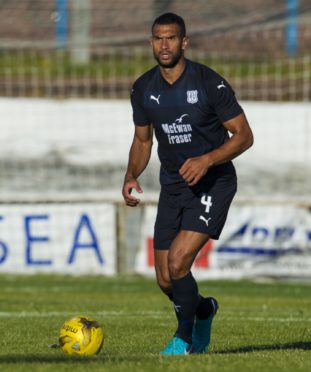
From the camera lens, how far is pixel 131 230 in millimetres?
18125

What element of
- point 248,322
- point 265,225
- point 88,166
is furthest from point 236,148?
point 88,166

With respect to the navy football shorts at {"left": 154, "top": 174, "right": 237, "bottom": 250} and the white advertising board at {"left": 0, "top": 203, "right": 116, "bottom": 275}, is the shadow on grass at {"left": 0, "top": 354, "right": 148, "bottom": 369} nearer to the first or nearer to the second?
the navy football shorts at {"left": 154, "top": 174, "right": 237, "bottom": 250}

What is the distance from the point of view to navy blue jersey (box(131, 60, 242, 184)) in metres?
8.73

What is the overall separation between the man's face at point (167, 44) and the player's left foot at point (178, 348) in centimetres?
192

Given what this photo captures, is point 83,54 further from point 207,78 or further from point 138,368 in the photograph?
point 138,368

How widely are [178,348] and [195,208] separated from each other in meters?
0.98

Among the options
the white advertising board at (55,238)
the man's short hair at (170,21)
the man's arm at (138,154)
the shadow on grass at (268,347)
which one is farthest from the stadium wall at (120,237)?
the man's short hair at (170,21)

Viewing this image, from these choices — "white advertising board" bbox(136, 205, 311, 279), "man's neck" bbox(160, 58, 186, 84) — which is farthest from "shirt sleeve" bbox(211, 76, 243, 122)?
"white advertising board" bbox(136, 205, 311, 279)

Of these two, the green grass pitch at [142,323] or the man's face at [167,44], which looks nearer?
the green grass pitch at [142,323]

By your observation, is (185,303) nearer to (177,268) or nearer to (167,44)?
(177,268)

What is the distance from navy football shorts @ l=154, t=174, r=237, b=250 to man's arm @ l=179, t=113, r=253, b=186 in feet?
1.03

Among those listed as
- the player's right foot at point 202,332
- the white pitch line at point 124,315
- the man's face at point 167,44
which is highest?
the man's face at point 167,44

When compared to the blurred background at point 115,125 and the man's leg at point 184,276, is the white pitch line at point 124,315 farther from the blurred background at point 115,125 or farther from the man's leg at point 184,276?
the blurred background at point 115,125

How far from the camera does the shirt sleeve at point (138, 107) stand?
9.08 meters
